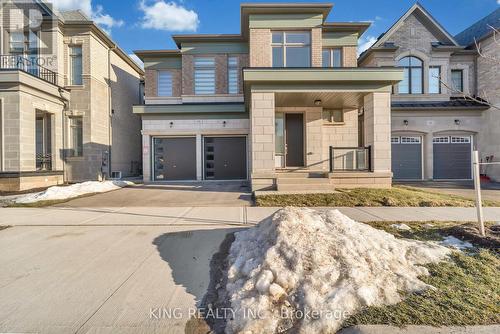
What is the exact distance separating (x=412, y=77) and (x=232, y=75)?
11.8 m

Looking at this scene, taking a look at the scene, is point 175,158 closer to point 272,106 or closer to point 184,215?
point 272,106

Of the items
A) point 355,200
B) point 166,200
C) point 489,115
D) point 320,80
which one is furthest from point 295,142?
point 489,115

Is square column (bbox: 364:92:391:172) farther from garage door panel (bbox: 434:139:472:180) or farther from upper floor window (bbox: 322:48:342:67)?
garage door panel (bbox: 434:139:472:180)

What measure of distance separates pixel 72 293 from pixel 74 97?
15378 mm

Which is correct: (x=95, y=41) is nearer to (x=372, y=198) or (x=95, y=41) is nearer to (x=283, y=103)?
(x=283, y=103)

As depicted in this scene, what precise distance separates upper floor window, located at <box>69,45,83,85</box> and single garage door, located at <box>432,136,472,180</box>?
2211 cm

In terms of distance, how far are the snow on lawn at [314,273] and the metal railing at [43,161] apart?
14764 millimetres

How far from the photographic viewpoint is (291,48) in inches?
509

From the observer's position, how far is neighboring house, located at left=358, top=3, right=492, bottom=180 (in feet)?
51.2

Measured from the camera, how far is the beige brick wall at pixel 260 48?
12.7m

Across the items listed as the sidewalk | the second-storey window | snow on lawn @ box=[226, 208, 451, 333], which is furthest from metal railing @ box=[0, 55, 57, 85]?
snow on lawn @ box=[226, 208, 451, 333]

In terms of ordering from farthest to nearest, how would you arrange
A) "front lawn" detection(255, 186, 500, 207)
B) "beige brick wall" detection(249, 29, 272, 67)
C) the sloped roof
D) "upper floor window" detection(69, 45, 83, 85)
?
the sloped roof → "upper floor window" detection(69, 45, 83, 85) → "beige brick wall" detection(249, 29, 272, 67) → "front lawn" detection(255, 186, 500, 207)

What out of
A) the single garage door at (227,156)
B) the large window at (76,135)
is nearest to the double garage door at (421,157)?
the single garage door at (227,156)

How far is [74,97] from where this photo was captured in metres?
14.9
